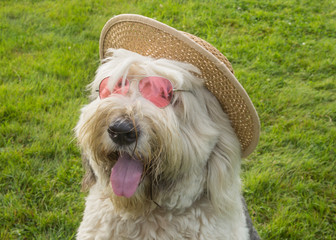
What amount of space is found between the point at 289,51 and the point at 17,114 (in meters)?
4.10

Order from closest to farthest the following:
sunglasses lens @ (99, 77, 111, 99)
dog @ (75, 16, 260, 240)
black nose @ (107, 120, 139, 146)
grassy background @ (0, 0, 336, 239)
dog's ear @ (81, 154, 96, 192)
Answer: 1. black nose @ (107, 120, 139, 146)
2. dog @ (75, 16, 260, 240)
3. sunglasses lens @ (99, 77, 111, 99)
4. dog's ear @ (81, 154, 96, 192)
5. grassy background @ (0, 0, 336, 239)

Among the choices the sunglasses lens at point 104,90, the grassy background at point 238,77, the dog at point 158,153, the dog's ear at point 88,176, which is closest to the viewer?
the dog at point 158,153

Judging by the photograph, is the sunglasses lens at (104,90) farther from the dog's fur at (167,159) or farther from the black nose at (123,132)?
the black nose at (123,132)

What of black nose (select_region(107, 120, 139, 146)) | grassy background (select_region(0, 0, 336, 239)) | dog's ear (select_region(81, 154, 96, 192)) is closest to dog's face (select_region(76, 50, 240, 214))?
black nose (select_region(107, 120, 139, 146))

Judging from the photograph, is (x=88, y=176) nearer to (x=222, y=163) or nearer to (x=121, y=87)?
(x=121, y=87)

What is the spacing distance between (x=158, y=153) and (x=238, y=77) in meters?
3.40

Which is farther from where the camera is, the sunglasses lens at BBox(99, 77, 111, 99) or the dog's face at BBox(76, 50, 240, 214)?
the sunglasses lens at BBox(99, 77, 111, 99)

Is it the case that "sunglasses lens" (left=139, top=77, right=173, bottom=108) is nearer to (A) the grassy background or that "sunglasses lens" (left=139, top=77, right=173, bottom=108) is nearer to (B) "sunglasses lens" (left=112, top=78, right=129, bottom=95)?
(B) "sunglasses lens" (left=112, top=78, right=129, bottom=95)

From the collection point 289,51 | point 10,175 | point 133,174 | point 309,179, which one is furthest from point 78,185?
point 289,51

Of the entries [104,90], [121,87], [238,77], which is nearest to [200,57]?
[121,87]

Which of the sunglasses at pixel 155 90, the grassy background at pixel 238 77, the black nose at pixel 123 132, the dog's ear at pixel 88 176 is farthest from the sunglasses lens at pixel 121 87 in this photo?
the grassy background at pixel 238 77

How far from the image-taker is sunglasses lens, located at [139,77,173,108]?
199 cm

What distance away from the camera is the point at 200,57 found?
205 centimetres

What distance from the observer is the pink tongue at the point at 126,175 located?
1.99 meters
